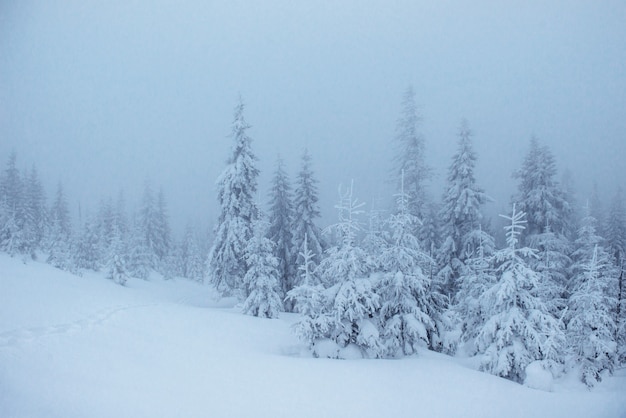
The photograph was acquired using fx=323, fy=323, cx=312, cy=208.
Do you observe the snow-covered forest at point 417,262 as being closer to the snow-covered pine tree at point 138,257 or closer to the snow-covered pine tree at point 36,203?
the snow-covered pine tree at point 138,257

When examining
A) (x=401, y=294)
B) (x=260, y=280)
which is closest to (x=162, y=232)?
(x=260, y=280)

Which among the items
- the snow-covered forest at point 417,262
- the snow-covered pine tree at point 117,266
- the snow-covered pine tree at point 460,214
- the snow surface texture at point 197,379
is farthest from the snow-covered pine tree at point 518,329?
the snow-covered pine tree at point 117,266

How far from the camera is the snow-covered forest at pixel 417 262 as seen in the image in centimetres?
1134

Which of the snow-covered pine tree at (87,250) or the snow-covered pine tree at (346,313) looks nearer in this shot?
the snow-covered pine tree at (346,313)

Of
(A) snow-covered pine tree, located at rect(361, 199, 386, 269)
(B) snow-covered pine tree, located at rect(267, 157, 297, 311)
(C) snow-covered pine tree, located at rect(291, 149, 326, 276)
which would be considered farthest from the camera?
(B) snow-covered pine tree, located at rect(267, 157, 297, 311)

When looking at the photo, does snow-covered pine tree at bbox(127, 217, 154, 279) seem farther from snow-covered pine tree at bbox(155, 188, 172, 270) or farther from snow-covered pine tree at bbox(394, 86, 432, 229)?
snow-covered pine tree at bbox(394, 86, 432, 229)

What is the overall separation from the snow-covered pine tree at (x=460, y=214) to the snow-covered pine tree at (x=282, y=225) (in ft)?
36.4

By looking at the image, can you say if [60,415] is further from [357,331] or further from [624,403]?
[624,403]

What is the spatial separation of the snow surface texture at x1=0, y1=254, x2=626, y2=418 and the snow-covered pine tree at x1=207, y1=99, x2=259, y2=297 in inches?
398

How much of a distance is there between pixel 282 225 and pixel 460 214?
13.3 metres

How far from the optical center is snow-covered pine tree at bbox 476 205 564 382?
1066 centimetres

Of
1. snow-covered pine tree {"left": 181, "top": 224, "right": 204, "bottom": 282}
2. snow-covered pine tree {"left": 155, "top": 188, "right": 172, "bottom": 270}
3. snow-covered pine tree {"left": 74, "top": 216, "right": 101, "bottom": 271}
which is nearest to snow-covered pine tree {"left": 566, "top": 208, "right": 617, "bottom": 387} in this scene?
snow-covered pine tree {"left": 74, "top": 216, "right": 101, "bottom": 271}

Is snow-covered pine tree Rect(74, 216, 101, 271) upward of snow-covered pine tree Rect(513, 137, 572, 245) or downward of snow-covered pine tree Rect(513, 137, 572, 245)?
downward

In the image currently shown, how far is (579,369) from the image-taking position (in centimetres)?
1154
